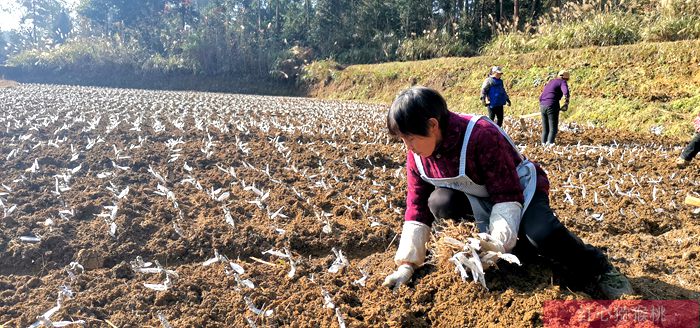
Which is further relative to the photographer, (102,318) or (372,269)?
(372,269)

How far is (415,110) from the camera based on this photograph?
1.90m

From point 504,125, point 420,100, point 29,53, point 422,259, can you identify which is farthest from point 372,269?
point 29,53

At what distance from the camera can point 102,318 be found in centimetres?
223

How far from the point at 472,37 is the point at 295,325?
18464 millimetres

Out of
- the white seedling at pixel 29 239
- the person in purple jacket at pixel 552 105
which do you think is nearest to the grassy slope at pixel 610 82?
the person in purple jacket at pixel 552 105

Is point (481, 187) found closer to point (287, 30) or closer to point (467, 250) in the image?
point (467, 250)

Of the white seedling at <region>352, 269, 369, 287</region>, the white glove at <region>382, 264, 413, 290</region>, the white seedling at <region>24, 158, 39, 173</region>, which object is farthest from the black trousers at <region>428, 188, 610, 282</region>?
the white seedling at <region>24, 158, 39, 173</region>

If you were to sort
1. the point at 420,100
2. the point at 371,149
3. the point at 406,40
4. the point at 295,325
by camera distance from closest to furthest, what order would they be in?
the point at 420,100 → the point at 295,325 → the point at 371,149 → the point at 406,40

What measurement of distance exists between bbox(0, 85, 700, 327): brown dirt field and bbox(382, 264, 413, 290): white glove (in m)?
0.04

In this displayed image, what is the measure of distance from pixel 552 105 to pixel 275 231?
519 centimetres

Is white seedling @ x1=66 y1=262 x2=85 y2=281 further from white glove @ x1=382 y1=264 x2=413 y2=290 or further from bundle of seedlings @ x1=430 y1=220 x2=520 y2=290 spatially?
bundle of seedlings @ x1=430 y1=220 x2=520 y2=290

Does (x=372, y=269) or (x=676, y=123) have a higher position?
(x=676, y=123)

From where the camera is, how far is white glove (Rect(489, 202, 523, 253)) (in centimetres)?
192

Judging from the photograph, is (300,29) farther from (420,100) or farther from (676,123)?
(420,100)
